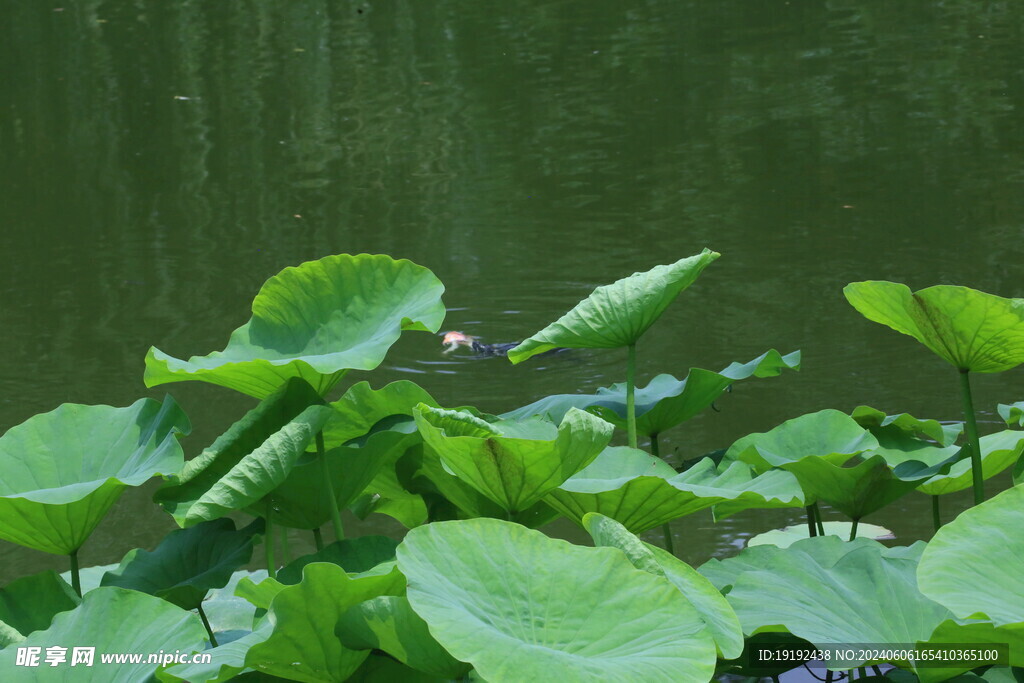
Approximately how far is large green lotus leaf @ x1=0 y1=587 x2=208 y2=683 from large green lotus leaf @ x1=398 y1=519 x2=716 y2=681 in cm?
23

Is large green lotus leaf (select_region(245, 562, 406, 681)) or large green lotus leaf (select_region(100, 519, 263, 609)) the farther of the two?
large green lotus leaf (select_region(100, 519, 263, 609))

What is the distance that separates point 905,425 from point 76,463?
2.91 ft

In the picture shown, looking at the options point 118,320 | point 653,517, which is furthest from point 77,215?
point 653,517

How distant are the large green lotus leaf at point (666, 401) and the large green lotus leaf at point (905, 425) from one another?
9 cm

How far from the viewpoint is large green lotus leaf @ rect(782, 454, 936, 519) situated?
3.77ft

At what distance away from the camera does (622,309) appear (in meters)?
1.20

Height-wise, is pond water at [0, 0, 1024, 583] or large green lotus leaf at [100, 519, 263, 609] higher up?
large green lotus leaf at [100, 519, 263, 609]

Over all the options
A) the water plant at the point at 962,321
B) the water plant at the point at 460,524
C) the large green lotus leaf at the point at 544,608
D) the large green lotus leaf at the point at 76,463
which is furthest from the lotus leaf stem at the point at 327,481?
the water plant at the point at 962,321

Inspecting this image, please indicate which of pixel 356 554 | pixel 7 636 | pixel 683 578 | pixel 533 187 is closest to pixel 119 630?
pixel 7 636

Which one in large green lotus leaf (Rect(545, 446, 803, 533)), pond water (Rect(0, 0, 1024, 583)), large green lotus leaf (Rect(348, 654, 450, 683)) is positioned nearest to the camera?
large green lotus leaf (Rect(348, 654, 450, 683))

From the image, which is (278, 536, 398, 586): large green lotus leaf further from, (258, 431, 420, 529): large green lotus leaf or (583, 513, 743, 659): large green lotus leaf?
(583, 513, 743, 659): large green lotus leaf

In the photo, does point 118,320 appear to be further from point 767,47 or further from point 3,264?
point 767,47

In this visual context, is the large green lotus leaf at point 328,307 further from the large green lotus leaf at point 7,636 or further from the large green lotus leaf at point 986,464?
the large green lotus leaf at point 986,464

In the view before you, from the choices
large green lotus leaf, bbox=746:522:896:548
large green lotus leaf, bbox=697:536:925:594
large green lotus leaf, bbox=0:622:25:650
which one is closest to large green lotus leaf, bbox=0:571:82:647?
large green lotus leaf, bbox=0:622:25:650
